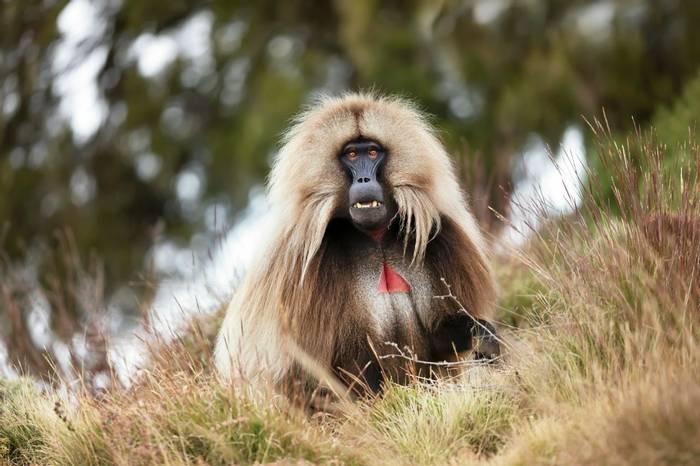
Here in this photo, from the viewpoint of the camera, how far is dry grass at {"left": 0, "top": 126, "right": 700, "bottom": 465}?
4.30 metres

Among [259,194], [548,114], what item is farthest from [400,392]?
[259,194]

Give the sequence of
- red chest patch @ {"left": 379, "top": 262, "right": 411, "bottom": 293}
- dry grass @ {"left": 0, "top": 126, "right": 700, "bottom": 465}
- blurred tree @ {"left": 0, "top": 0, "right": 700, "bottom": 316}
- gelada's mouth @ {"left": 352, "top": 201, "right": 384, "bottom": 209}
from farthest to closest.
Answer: blurred tree @ {"left": 0, "top": 0, "right": 700, "bottom": 316} < red chest patch @ {"left": 379, "top": 262, "right": 411, "bottom": 293} < gelada's mouth @ {"left": 352, "top": 201, "right": 384, "bottom": 209} < dry grass @ {"left": 0, "top": 126, "right": 700, "bottom": 465}

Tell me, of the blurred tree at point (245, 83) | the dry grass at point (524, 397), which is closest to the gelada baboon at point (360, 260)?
the dry grass at point (524, 397)

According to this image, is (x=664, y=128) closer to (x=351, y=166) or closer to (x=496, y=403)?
(x=351, y=166)

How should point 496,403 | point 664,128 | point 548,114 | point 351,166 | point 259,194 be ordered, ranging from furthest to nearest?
point 259,194
point 548,114
point 664,128
point 351,166
point 496,403

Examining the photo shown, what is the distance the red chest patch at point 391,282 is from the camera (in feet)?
19.3

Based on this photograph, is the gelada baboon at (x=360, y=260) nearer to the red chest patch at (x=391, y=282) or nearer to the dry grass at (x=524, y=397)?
the red chest patch at (x=391, y=282)

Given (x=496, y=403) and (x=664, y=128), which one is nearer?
(x=496, y=403)

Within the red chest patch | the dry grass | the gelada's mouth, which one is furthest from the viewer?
the red chest patch

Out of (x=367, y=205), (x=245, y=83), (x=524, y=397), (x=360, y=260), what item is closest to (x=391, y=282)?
(x=360, y=260)

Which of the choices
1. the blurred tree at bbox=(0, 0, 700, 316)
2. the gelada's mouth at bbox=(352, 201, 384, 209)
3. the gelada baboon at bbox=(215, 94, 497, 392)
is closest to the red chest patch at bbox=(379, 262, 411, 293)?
the gelada baboon at bbox=(215, 94, 497, 392)

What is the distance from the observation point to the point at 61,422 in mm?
5141

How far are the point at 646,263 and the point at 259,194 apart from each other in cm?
1025

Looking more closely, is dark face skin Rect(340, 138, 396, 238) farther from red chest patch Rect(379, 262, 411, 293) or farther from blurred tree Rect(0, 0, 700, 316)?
blurred tree Rect(0, 0, 700, 316)
